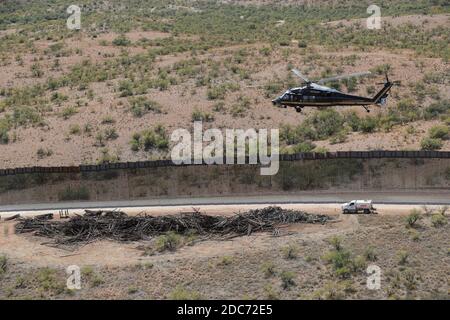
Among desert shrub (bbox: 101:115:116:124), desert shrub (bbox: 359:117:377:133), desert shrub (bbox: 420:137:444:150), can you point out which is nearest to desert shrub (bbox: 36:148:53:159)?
desert shrub (bbox: 101:115:116:124)

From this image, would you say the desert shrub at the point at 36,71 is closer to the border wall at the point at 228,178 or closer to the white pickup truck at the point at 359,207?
the border wall at the point at 228,178

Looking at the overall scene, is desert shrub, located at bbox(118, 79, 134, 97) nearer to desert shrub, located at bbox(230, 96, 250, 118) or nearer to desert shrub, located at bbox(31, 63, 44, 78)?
desert shrub, located at bbox(31, 63, 44, 78)

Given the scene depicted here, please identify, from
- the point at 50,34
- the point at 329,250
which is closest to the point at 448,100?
the point at 329,250

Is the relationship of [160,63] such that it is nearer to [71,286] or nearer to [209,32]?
[209,32]

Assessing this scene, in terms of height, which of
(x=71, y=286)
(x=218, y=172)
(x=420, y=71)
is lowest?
(x=71, y=286)

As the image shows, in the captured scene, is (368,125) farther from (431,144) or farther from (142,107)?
(142,107)

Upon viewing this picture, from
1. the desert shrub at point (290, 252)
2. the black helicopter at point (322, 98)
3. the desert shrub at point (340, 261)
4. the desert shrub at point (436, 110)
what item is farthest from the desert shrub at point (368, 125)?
the desert shrub at point (340, 261)

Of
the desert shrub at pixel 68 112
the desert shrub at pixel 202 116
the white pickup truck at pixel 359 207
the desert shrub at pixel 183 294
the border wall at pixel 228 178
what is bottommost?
the desert shrub at pixel 183 294
